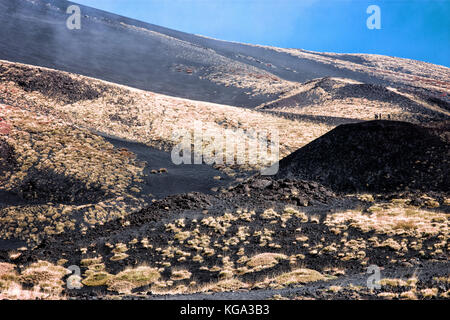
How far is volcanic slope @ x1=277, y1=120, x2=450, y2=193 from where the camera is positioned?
28.6 meters

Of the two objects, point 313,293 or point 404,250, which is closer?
point 313,293

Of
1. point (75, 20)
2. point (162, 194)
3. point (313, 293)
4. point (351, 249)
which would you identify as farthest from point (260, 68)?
point (313, 293)

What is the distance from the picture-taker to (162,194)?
2959 centimetres

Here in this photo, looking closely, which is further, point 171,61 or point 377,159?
point 171,61

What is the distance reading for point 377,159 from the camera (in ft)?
101

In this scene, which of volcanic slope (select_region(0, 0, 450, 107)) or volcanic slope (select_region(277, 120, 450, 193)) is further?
volcanic slope (select_region(0, 0, 450, 107))

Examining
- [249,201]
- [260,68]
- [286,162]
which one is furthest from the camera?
[260,68]

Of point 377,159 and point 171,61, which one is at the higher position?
point 171,61

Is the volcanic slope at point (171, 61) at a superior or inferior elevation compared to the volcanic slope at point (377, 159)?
superior

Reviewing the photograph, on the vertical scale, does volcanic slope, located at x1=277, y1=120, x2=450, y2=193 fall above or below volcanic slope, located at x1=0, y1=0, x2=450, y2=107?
below

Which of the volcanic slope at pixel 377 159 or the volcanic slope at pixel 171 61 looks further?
the volcanic slope at pixel 171 61

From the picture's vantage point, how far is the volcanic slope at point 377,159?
2859cm

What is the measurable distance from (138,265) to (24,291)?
5302 mm

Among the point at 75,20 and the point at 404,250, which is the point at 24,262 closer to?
the point at 404,250
